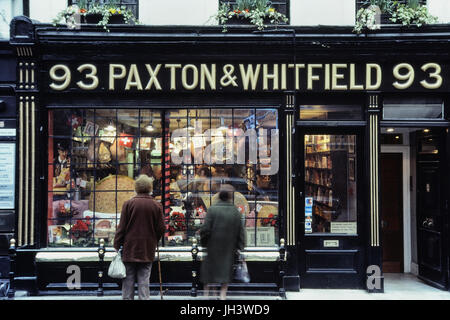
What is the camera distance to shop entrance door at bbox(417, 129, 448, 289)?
870 cm

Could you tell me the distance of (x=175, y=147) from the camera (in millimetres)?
8648

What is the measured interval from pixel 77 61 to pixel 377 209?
6.48m

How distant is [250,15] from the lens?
27.7 ft

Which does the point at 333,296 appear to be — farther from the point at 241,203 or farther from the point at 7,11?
the point at 7,11

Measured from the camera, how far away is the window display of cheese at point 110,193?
861cm

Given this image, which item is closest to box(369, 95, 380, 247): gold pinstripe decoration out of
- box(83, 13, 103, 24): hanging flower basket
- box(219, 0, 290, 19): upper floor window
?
box(219, 0, 290, 19): upper floor window

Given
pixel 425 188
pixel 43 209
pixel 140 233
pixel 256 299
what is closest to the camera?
pixel 140 233

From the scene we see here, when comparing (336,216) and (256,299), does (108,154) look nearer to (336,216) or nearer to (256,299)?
(256,299)

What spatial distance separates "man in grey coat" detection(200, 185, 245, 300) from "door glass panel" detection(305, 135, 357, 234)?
2617 millimetres

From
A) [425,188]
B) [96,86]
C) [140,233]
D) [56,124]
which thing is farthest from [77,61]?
[425,188]

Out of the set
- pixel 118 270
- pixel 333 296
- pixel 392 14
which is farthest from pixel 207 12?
pixel 333 296

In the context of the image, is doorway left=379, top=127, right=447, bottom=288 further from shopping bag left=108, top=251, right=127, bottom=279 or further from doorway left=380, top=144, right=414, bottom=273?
shopping bag left=108, top=251, right=127, bottom=279

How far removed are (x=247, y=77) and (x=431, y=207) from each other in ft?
15.4

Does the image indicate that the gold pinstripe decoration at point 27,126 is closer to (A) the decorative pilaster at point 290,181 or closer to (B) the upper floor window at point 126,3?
(B) the upper floor window at point 126,3
